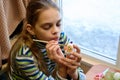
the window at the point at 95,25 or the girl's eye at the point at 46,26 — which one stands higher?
the girl's eye at the point at 46,26

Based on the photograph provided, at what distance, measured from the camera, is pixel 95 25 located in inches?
63.5

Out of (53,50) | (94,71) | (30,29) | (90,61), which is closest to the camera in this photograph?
(53,50)

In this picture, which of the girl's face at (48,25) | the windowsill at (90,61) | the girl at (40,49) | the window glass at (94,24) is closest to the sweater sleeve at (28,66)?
the girl at (40,49)

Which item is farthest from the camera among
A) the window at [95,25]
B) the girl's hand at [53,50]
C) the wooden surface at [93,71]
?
the window at [95,25]

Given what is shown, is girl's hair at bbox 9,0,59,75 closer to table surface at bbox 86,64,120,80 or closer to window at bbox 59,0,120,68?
table surface at bbox 86,64,120,80

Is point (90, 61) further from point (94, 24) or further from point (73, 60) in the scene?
point (73, 60)

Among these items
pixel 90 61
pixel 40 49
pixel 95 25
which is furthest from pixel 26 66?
pixel 95 25

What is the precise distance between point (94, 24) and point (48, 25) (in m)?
0.79

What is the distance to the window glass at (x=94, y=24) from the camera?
1499 millimetres

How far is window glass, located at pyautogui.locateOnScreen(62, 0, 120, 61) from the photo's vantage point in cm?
150

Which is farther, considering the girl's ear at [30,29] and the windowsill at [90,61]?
the windowsill at [90,61]

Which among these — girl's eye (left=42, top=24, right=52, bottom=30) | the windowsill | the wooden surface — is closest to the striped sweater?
girl's eye (left=42, top=24, right=52, bottom=30)

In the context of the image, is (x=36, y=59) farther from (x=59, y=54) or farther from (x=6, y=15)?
(x=6, y=15)

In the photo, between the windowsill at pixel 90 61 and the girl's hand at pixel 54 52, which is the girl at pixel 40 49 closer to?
the girl's hand at pixel 54 52
